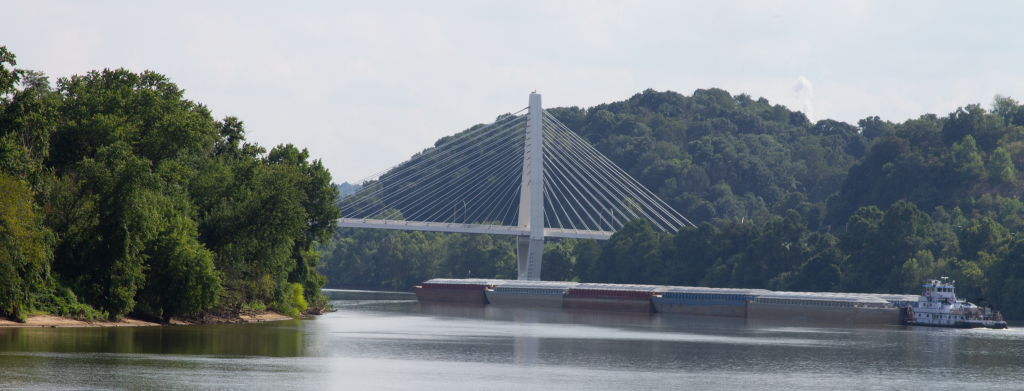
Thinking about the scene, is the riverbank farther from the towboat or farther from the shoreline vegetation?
the towboat

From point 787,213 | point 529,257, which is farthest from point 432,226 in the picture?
point 787,213

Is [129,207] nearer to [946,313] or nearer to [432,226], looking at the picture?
[946,313]

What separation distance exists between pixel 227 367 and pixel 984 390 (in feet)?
87.6

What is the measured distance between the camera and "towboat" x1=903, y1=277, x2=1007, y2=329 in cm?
7844

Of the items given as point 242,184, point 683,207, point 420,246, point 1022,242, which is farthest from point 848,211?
point 242,184

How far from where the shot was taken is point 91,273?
5047 cm

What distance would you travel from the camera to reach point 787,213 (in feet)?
501

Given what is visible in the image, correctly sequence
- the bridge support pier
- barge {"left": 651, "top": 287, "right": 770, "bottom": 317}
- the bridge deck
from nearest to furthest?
barge {"left": 651, "top": 287, "right": 770, "bottom": 317}
the bridge support pier
the bridge deck

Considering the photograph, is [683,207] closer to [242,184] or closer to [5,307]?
[242,184]

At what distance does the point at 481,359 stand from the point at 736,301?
58.2 meters

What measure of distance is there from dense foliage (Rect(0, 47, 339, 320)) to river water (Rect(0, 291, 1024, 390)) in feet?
8.30

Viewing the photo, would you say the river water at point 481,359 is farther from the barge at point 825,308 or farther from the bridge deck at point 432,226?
the bridge deck at point 432,226

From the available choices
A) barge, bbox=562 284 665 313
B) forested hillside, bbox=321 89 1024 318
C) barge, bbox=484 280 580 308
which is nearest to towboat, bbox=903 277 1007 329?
forested hillside, bbox=321 89 1024 318

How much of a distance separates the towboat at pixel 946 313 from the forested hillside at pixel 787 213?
22.8 feet
